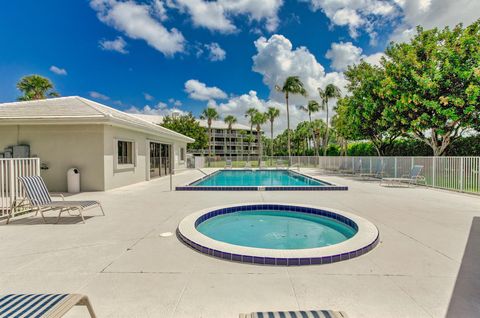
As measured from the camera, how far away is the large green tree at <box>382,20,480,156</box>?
11.8 metres

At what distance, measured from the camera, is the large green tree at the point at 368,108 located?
52.7 feet

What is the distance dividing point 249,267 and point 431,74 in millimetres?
14922

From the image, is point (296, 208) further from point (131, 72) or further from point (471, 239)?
point (131, 72)

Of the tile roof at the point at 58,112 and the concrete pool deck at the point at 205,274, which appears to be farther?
the tile roof at the point at 58,112

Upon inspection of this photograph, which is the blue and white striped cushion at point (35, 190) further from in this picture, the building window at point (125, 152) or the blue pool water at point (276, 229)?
the building window at point (125, 152)

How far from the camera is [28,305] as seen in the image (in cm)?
160

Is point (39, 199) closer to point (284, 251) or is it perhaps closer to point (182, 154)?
point (284, 251)

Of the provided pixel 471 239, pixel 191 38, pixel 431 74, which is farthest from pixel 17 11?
pixel 431 74

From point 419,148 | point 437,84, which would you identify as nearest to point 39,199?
point 437,84

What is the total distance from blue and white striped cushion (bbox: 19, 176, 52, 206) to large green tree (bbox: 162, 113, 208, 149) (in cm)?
2893

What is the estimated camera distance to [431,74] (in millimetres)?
12508

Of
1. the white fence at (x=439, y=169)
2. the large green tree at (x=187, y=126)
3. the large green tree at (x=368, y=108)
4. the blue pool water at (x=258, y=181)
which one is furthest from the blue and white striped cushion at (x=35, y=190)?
the large green tree at (x=187, y=126)

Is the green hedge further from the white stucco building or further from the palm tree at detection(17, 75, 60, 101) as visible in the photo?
the palm tree at detection(17, 75, 60, 101)

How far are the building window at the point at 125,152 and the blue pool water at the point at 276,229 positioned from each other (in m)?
7.66
